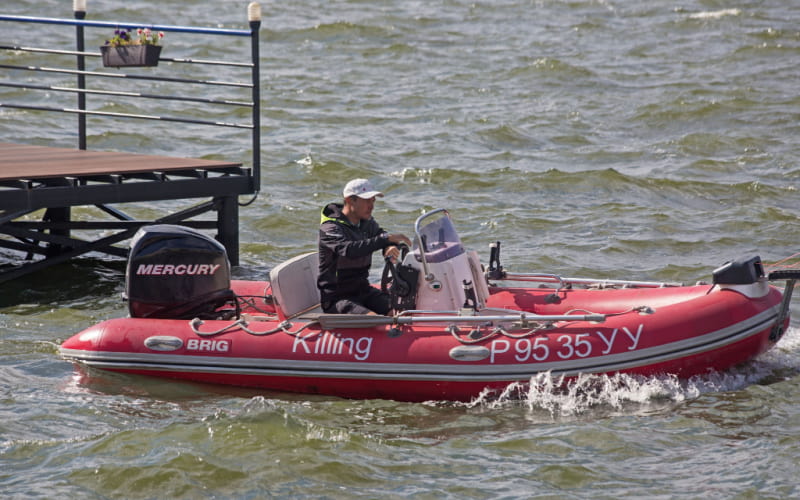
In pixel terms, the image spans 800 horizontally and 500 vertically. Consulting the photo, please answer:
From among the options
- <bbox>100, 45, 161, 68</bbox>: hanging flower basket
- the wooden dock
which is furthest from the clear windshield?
<bbox>100, 45, 161, 68</bbox>: hanging flower basket

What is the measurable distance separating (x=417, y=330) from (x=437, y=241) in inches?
26.4

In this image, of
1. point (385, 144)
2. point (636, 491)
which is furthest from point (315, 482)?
point (385, 144)

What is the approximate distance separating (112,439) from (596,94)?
13.2 metres

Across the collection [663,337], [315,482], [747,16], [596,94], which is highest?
[747,16]

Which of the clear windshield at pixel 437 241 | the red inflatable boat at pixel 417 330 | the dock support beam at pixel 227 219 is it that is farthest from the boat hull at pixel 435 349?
the dock support beam at pixel 227 219

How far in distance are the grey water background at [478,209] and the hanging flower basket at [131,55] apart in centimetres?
187

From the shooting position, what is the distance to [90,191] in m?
9.18

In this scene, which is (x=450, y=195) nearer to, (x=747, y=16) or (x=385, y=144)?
(x=385, y=144)

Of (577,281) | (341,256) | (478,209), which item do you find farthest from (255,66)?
(478,209)

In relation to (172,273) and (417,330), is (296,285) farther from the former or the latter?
(417,330)

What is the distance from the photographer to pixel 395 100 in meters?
17.8

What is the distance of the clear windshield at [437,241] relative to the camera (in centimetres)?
739

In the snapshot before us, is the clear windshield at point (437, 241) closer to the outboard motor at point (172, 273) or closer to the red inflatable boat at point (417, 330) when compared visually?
the red inflatable boat at point (417, 330)

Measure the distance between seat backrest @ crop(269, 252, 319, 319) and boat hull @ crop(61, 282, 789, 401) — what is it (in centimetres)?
17
